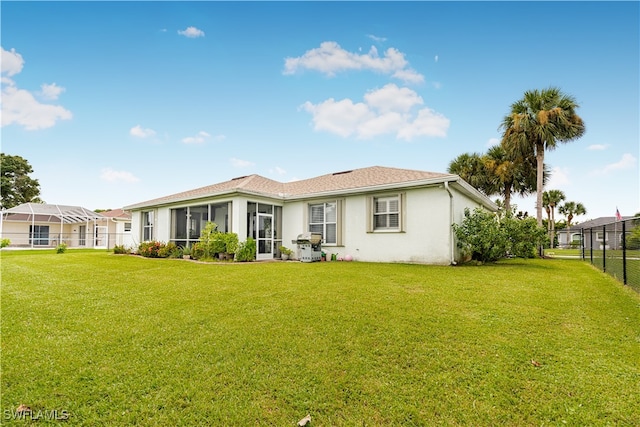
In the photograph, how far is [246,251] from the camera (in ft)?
38.1

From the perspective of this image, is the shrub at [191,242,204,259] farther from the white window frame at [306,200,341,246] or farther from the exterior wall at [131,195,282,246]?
the white window frame at [306,200,341,246]

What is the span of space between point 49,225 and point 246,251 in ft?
98.3

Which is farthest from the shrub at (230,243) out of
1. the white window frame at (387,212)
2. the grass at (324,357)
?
the grass at (324,357)

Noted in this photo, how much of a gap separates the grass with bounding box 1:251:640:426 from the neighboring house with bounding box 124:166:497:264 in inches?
195

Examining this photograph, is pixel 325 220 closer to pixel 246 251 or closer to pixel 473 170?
pixel 246 251

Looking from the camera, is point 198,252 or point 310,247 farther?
point 198,252

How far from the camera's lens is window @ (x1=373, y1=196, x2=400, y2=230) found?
1113cm

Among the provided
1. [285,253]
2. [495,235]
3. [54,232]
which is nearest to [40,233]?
[54,232]

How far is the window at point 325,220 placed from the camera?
41.1 feet

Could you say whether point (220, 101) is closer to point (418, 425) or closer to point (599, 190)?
point (418, 425)

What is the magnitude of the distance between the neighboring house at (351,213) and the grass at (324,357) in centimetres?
494

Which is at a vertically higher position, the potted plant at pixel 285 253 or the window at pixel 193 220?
the window at pixel 193 220

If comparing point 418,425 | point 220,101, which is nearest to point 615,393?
point 418,425

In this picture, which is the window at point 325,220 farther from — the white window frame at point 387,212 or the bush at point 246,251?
the bush at point 246,251
